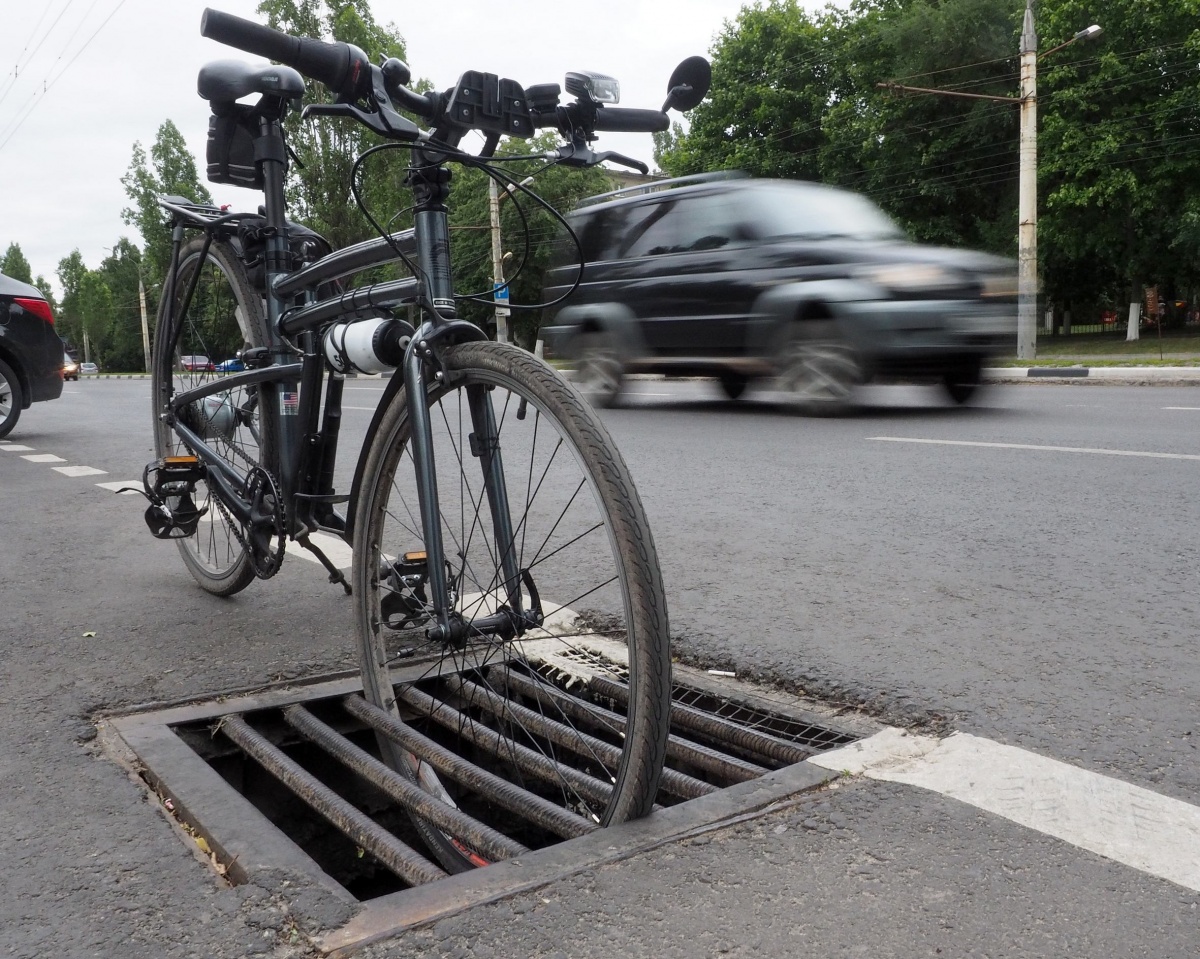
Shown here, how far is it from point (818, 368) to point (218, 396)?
6.68 m

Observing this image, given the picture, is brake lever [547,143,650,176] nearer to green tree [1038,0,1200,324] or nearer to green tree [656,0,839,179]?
green tree [1038,0,1200,324]

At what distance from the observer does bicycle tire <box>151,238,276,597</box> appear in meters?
3.53

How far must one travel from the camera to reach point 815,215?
394 inches

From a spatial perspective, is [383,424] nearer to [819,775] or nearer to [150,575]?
[819,775]

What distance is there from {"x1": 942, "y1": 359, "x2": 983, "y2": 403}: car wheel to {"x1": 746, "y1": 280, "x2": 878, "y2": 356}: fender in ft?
3.62

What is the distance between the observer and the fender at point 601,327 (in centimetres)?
1140

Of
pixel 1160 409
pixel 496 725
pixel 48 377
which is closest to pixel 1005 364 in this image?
pixel 1160 409

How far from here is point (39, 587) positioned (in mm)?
4145

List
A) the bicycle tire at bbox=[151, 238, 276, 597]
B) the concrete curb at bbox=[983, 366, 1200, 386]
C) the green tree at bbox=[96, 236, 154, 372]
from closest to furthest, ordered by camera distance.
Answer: the bicycle tire at bbox=[151, 238, 276, 597]
the concrete curb at bbox=[983, 366, 1200, 386]
the green tree at bbox=[96, 236, 154, 372]

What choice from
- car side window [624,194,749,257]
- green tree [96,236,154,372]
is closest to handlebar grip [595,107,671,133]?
car side window [624,194,749,257]

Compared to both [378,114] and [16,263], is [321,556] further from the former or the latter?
[16,263]

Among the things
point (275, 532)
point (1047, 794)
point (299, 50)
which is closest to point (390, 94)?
point (299, 50)

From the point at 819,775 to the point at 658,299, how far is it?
30.1 ft

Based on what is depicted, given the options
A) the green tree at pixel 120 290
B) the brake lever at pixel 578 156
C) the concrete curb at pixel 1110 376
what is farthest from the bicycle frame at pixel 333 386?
the green tree at pixel 120 290
